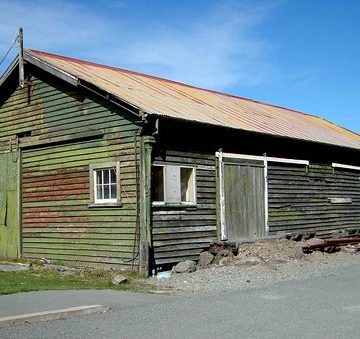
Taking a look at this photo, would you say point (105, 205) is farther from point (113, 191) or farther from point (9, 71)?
point (9, 71)

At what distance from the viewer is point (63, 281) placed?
12.6 meters

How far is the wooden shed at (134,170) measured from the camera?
46.9 ft

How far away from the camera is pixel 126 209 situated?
14336 millimetres

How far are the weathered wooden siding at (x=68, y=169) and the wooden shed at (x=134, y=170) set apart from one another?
0.11ft

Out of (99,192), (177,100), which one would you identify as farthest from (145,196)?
(177,100)

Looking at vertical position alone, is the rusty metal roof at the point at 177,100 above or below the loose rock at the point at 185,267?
above

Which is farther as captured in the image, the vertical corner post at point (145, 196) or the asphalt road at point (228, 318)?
the vertical corner post at point (145, 196)

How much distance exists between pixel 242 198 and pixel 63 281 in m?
6.37

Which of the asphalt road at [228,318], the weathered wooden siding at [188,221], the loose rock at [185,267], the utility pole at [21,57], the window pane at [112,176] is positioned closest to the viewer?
the asphalt road at [228,318]

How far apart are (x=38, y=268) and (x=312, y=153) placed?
34.7 ft

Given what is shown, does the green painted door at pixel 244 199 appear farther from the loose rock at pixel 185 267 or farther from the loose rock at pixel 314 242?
the loose rock at pixel 185 267

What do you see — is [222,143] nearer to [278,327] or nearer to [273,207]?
[273,207]

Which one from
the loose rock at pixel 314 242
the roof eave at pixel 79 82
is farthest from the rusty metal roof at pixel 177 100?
the loose rock at pixel 314 242

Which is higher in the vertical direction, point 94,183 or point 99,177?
point 99,177
